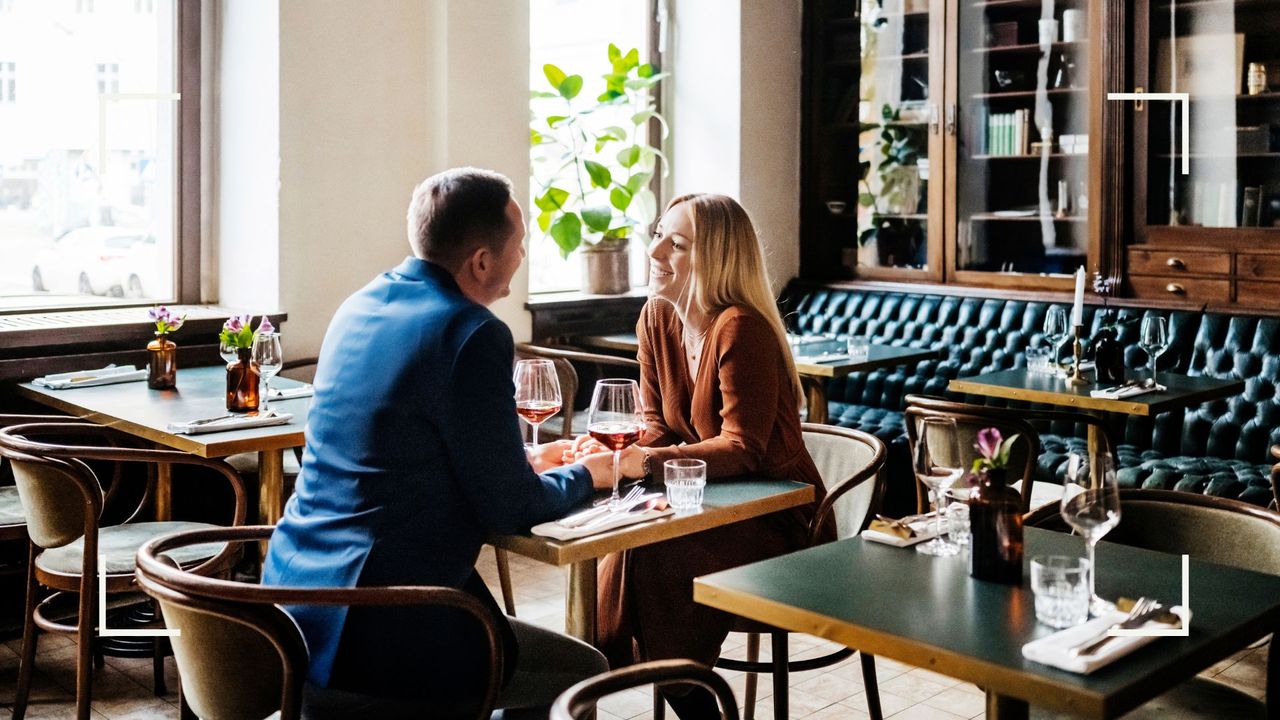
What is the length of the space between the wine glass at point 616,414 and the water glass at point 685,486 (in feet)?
0.32

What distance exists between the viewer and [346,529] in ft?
6.77

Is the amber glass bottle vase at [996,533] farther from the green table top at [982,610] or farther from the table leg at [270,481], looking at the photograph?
the table leg at [270,481]

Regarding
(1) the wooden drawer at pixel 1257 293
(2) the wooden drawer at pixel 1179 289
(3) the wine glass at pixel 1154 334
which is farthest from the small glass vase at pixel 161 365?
(1) the wooden drawer at pixel 1257 293

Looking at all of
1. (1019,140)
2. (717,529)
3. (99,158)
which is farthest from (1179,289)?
(99,158)

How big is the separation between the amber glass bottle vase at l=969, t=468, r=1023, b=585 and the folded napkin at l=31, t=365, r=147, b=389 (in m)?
3.05

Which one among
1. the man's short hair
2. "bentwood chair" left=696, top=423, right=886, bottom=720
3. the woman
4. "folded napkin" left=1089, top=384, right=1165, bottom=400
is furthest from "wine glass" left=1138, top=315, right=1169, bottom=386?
the man's short hair

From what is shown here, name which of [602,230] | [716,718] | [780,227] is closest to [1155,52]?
[780,227]

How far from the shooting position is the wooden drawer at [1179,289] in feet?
17.7

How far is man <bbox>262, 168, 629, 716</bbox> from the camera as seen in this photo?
205cm

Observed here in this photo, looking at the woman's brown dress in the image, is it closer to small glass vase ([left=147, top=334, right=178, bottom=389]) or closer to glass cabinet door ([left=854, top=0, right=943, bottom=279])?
small glass vase ([left=147, top=334, right=178, bottom=389])

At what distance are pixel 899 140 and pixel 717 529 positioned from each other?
4.28m

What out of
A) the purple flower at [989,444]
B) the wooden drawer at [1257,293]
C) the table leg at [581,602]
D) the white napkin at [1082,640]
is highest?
the wooden drawer at [1257,293]

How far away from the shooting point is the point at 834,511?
10.2 ft

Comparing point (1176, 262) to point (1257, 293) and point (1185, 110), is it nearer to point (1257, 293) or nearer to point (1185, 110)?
point (1257, 293)
